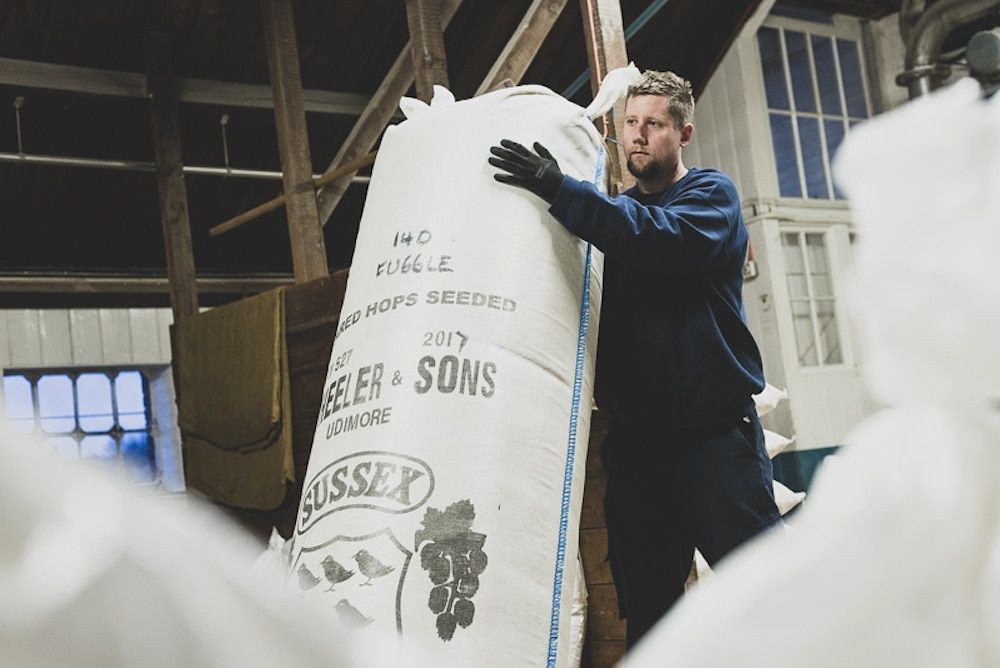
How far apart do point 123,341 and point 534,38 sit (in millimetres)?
4822

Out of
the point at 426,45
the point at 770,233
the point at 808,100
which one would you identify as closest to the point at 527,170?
the point at 426,45

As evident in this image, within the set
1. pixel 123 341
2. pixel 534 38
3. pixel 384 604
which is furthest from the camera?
pixel 123 341

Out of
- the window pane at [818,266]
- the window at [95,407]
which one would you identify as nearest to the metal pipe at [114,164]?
the window at [95,407]

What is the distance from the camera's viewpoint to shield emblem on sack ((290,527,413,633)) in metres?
1.79

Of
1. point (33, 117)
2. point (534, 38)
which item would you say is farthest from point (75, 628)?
point (33, 117)

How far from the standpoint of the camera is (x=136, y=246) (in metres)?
6.82

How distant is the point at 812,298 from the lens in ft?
25.7

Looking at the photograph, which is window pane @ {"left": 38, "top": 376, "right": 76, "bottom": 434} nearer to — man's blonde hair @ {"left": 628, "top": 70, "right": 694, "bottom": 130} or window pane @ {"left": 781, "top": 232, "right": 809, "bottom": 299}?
window pane @ {"left": 781, "top": 232, "right": 809, "bottom": 299}

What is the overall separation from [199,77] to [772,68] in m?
4.24

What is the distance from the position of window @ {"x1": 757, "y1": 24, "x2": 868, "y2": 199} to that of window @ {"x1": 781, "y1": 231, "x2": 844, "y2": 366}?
14.2 inches

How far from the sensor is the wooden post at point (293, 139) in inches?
180

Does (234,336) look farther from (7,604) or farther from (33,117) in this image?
(7,604)

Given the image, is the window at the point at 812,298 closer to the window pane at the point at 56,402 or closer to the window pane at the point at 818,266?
the window pane at the point at 818,266

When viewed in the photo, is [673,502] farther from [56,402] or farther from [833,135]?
[833,135]
